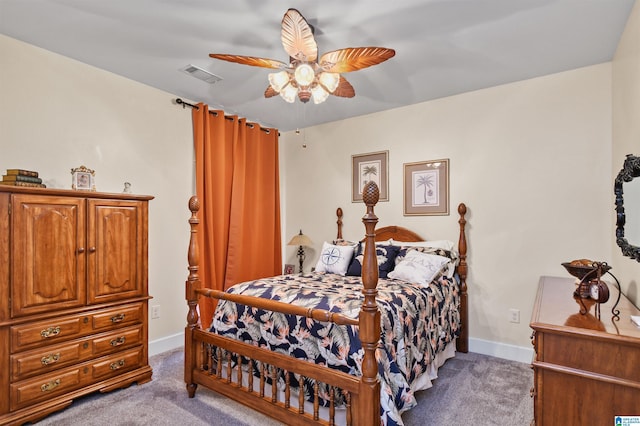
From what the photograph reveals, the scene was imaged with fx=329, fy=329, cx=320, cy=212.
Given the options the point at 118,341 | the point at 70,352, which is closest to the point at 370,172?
the point at 118,341

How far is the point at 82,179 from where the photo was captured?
8.17 ft

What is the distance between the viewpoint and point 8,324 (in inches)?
79.0

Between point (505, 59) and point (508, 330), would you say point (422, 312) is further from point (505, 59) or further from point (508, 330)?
point (505, 59)

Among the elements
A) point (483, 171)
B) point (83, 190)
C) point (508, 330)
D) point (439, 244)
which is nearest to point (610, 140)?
point (483, 171)

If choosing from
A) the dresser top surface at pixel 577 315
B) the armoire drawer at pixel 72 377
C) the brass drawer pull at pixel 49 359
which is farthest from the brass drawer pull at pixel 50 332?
the dresser top surface at pixel 577 315

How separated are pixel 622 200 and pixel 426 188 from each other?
5.55 ft

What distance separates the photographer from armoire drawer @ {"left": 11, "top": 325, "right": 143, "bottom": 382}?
6.75ft

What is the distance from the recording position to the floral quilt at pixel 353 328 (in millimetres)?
1809

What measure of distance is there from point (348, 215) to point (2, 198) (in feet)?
10.2

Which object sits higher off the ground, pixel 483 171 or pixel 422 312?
pixel 483 171

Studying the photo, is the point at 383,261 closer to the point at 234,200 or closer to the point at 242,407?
the point at 242,407

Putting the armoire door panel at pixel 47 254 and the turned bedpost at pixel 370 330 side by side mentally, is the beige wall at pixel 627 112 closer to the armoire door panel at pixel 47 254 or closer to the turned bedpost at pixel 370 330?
the turned bedpost at pixel 370 330

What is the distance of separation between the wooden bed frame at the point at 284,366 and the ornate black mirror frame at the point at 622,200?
1371 mm

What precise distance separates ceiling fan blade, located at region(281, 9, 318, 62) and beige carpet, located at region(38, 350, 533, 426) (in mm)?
2329
